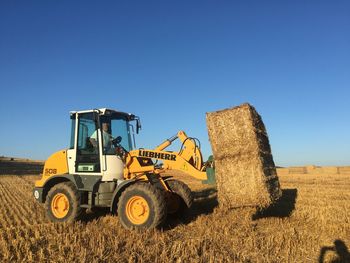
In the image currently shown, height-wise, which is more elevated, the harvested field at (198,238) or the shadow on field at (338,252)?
the harvested field at (198,238)

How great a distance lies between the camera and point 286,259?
577cm

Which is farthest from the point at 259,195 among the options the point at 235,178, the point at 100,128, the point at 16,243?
the point at 16,243

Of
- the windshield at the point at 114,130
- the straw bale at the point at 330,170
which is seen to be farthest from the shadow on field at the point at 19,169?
the windshield at the point at 114,130

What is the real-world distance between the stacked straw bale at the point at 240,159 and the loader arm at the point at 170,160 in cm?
51

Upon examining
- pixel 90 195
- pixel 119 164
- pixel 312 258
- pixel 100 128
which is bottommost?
pixel 312 258

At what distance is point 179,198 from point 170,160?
1014mm

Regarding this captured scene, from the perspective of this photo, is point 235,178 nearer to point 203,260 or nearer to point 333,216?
point 203,260

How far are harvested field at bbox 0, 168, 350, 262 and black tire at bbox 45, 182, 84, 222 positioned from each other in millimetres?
311

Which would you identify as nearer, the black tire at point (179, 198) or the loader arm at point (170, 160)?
the loader arm at point (170, 160)

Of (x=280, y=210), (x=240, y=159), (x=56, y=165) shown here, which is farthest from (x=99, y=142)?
(x=280, y=210)

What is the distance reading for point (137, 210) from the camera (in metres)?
7.49

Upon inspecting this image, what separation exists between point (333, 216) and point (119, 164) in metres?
4.94

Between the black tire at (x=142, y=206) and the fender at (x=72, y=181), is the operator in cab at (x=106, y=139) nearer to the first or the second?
the fender at (x=72, y=181)

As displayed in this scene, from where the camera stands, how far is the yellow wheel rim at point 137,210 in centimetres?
743
